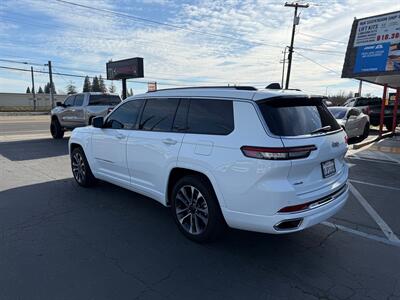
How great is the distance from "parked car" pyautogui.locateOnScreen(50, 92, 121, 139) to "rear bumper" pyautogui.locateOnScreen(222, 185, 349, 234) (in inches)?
409

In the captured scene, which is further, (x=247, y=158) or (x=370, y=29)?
(x=370, y=29)

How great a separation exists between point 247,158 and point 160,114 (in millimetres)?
1651

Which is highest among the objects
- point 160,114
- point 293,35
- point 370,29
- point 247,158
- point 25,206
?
point 293,35

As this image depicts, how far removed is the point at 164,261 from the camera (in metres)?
3.51

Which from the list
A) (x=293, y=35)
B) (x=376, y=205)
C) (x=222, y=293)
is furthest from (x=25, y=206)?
(x=293, y=35)

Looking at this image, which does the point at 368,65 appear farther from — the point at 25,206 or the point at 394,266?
the point at 25,206

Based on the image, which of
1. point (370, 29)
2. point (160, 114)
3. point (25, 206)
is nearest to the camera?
point (160, 114)

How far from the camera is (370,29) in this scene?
1256 cm

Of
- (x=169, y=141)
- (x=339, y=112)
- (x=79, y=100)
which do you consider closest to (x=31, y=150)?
(x=79, y=100)

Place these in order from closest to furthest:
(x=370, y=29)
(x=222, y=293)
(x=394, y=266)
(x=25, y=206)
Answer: (x=222, y=293), (x=394, y=266), (x=25, y=206), (x=370, y=29)

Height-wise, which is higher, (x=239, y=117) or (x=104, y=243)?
(x=239, y=117)

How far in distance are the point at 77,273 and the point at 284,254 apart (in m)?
2.18

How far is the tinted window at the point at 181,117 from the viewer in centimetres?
408

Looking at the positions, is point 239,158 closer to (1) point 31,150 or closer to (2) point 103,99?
(1) point 31,150
